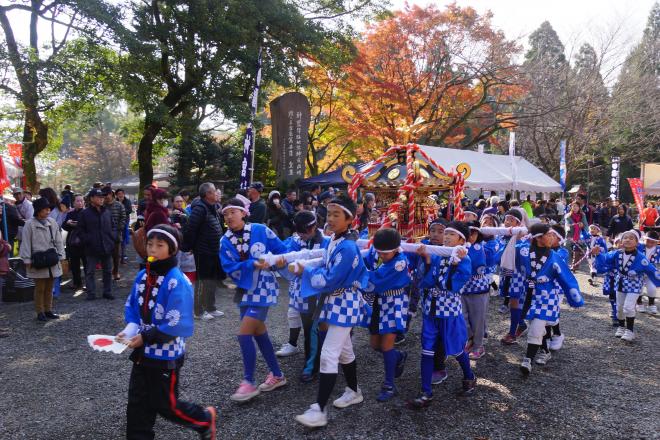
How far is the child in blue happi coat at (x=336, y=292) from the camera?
11.3ft

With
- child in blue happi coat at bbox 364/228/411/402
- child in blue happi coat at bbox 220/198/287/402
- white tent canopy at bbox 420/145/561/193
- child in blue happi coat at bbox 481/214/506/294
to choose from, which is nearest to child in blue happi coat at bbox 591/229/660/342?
child in blue happi coat at bbox 481/214/506/294

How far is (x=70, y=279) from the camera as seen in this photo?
9.32 meters

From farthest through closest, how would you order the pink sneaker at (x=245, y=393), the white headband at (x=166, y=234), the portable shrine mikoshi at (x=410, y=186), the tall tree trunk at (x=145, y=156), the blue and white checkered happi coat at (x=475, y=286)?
the tall tree trunk at (x=145, y=156) → the portable shrine mikoshi at (x=410, y=186) → the blue and white checkered happi coat at (x=475, y=286) → the pink sneaker at (x=245, y=393) → the white headband at (x=166, y=234)

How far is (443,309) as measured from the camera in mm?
3936

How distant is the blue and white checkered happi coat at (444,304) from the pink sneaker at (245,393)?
168 centimetres

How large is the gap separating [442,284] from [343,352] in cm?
107

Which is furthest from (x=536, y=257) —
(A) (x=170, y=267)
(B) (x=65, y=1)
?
(B) (x=65, y=1)

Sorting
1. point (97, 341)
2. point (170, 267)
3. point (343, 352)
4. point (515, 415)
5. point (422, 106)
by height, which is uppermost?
point (422, 106)

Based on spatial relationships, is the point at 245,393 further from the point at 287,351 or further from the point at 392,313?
the point at 392,313

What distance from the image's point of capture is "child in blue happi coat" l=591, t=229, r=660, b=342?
5.98 meters

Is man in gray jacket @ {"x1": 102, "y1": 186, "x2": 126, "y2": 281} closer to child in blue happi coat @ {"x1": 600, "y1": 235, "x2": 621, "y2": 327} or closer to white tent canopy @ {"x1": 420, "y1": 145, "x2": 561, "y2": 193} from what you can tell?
child in blue happi coat @ {"x1": 600, "y1": 235, "x2": 621, "y2": 327}

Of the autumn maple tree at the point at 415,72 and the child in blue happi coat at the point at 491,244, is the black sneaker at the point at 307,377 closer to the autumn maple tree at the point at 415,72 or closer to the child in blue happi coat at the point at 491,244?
the child in blue happi coat at the point at 491,244

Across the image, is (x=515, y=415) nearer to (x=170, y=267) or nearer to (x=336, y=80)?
(x=170, y=267)

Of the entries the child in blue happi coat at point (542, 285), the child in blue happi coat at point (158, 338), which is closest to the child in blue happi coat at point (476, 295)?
the child in blue happi coat at point (542, 285)
